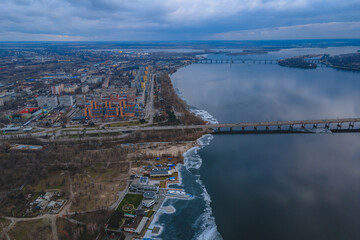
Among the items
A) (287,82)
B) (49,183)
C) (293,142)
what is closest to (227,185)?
(293,142)

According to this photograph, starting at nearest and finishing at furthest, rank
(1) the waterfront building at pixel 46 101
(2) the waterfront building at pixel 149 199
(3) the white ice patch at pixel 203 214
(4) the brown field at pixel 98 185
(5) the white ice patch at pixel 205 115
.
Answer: (3) the white ice patch at pixel 203 214
(2) the waterfront building at pixel 149 199
(4) the brown field at pixel 98 185
(5) the white ice patch at pixel 205 115
(1) the waterfront building at pixel 46 101

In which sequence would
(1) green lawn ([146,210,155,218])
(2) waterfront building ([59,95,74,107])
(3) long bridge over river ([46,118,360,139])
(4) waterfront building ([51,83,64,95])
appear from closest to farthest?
(1) green lawn ([146,210,155,218]), (3) long bridge over river ([46,118,360,139]), (2) waterfront building ([59,95,74,107]), (4) waterfront building ([51,83,64,95])

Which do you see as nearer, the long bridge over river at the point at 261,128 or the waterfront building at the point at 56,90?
the long bridge over river at the point at 261,128

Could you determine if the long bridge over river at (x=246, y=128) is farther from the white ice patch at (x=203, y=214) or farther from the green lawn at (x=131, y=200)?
the green lawn at (x=131, y=200)

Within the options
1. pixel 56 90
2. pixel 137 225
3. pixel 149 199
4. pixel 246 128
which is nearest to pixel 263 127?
pixel 246 128

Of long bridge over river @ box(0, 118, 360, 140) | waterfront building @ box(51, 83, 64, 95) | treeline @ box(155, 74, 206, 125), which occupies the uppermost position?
waterfront building @ box(51, 83, 64, 95)

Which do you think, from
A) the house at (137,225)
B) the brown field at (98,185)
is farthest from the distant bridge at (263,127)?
the house at (137,225)

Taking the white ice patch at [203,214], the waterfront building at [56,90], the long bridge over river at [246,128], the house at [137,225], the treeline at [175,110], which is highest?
the waterfront building at [56,90]

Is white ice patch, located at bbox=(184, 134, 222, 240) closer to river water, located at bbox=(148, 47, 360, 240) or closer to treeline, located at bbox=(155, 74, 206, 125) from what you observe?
river water, located at bbox=(148, 47, 360, 240)

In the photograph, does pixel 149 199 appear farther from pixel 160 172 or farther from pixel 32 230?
pixel 32 230

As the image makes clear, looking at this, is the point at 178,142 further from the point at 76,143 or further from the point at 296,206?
the point at 296,206

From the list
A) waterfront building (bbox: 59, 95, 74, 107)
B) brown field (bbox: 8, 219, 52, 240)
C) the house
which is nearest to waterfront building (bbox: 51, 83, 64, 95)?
waterfront building (bbox: 59, 95, 74, 107)

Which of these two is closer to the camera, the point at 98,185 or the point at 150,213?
the point at 150,213
